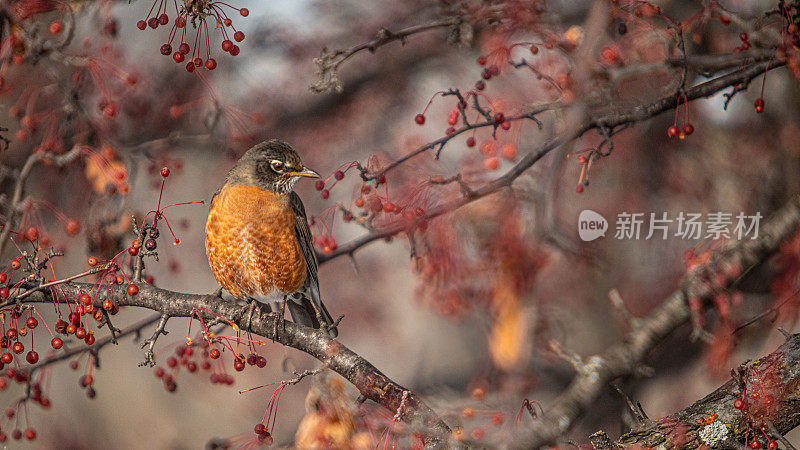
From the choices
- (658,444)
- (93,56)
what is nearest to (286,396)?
(93,56)

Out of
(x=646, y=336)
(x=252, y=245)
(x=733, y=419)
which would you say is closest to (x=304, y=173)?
(x=252, y=245)

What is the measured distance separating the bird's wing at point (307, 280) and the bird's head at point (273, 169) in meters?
0.06

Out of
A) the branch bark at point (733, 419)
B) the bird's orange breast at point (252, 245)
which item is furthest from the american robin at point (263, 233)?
the branch bark at point (733, 419)

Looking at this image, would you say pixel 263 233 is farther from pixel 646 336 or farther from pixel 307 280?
pixel 646 336

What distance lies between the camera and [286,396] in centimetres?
301

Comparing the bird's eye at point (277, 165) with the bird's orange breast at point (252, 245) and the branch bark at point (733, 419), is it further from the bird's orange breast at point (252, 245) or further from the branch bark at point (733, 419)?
the branch bark at point (733, 419)

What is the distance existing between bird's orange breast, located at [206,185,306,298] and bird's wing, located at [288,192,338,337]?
2 centimetres

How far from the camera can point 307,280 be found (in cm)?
190

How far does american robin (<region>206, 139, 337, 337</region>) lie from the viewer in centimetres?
179

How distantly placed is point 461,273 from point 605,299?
36.9 inches

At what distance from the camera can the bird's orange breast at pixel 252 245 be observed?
70.6 inches

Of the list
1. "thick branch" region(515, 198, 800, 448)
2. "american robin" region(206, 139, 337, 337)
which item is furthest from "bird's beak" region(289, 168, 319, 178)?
"thick branch" region(515, 198, 800, 448)

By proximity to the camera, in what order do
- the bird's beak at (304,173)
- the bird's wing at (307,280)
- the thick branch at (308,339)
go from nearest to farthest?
the thick branch at (308,339) → the bird's beak at (304,173) → the bird's wing at (307,280)

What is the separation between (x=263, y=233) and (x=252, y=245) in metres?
0.05
